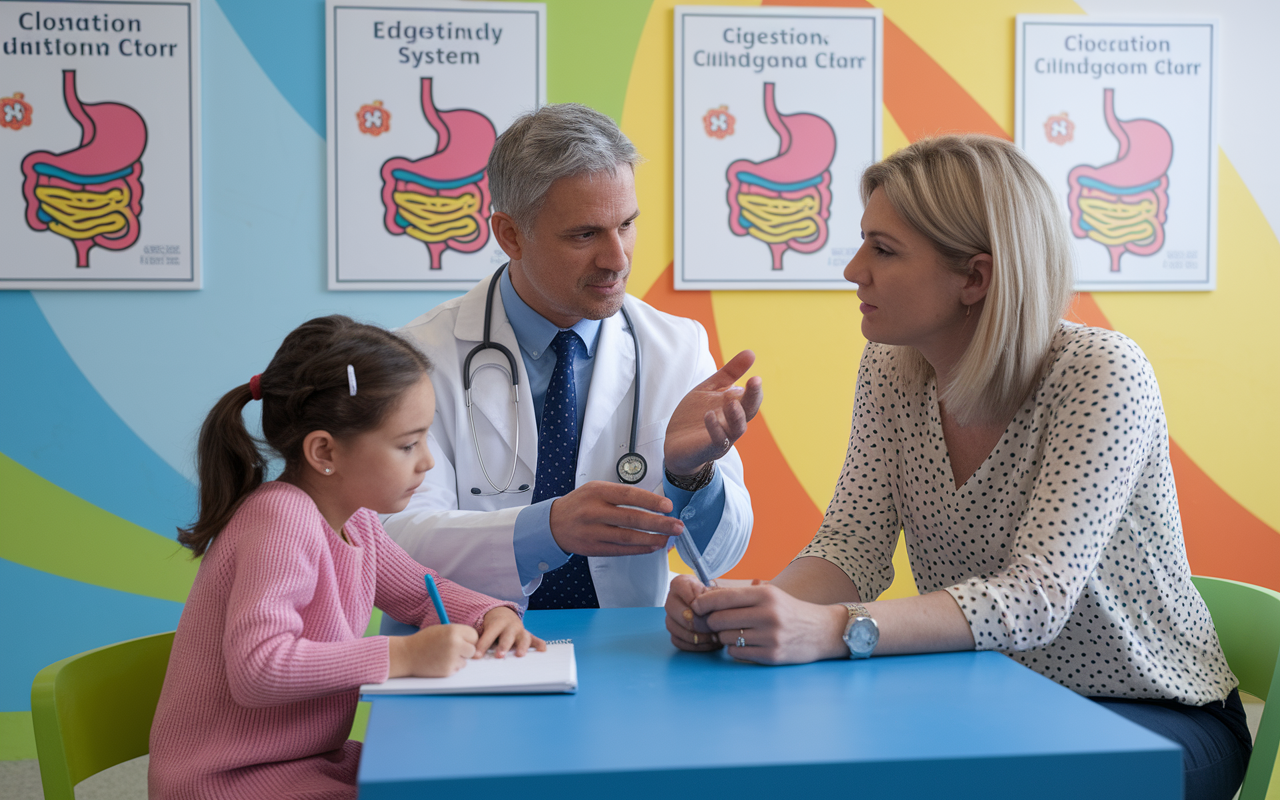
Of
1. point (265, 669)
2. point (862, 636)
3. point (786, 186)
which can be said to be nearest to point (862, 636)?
point (862, 636)

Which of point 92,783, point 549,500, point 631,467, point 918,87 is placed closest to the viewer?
point 549,500

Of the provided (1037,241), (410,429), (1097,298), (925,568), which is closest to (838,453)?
(1097,298)

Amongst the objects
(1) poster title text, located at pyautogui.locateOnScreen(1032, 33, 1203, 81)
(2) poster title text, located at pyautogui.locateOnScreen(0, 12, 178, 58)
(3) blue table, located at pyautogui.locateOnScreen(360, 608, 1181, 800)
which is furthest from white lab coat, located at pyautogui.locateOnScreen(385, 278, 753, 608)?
(1) poster title text, located at pyautogui.locateOnScreen(1032, 33, 1203, 81)

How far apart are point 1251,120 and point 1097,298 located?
0.77 metres

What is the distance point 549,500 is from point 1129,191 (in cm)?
243

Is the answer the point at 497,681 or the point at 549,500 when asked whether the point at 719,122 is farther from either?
the point at 497,681

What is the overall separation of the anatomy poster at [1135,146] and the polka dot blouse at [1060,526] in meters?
1.87

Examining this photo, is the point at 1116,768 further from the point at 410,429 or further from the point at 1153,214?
the point at 1153,214

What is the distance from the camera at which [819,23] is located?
3.03 meters

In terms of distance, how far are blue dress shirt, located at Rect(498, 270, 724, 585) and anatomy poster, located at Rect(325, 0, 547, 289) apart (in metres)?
1.05

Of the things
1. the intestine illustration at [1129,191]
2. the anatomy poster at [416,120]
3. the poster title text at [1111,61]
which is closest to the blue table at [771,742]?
the anatomy poster at [416,120]

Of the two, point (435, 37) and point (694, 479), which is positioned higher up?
point (435, 37)

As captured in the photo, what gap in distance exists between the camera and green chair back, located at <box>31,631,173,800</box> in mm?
1174

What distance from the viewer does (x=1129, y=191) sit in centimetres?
311
